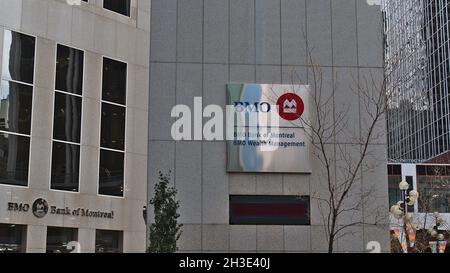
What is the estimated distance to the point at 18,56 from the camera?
952 inches

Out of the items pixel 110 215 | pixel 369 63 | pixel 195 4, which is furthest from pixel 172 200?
pixel 369 63

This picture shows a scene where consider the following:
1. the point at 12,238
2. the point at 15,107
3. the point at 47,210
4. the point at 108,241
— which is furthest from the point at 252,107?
the point at 12,238

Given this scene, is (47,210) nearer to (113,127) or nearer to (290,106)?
(113,127)

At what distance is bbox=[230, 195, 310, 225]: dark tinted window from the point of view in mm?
24047

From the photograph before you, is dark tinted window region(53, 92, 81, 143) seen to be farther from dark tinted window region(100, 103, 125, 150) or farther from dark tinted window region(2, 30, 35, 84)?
dark tinted window region(2, 30, 35, 84)

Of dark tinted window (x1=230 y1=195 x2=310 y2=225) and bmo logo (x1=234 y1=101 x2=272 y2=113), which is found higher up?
bmo logo (x1=234 y1=101 x2=272 y2=113)

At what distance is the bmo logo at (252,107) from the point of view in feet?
80.0

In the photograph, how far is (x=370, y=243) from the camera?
24.2 m

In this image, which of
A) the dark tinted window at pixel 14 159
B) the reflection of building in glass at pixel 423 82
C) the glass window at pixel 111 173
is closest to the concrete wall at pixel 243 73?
the glass window at pixel 111 173

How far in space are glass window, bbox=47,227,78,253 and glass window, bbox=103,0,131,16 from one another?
979 centimetres

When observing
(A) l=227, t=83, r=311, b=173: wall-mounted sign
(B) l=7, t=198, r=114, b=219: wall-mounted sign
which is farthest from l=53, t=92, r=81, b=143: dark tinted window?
(A) l=227, t=83, r=311, b=173: wall-mounted sign

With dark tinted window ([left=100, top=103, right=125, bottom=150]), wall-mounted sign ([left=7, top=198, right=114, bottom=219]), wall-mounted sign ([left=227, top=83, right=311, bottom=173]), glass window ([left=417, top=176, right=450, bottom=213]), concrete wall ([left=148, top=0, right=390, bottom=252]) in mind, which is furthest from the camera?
glass window ([left=417, top=176, right=450, bottom=213])

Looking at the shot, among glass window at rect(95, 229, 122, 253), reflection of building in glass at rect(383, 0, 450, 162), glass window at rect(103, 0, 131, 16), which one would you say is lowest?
glass window at rect(95, 229, 122, 253)
